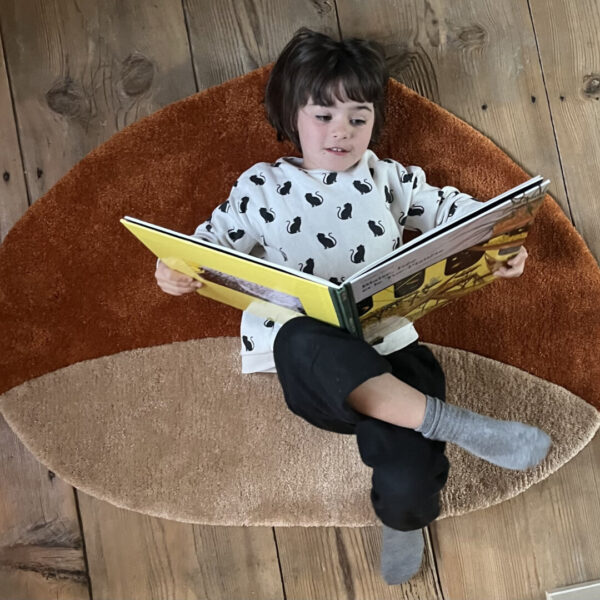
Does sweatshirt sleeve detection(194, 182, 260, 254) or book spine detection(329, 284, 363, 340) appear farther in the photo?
sweatshirt sleeve detection(194, 182, 260, 254)

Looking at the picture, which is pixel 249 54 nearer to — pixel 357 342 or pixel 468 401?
pixel 357 342

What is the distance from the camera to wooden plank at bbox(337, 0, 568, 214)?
1076 millimetres

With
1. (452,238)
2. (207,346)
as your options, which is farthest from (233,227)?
(452,238)

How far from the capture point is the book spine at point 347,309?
69 centimetres

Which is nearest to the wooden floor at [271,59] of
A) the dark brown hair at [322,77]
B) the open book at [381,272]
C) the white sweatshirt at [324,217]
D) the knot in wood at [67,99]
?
the knot in wood at [67,99]

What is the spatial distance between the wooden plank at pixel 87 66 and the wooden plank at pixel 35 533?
515mm

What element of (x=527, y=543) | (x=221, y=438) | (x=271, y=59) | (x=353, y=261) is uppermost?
(x=271, y=59)

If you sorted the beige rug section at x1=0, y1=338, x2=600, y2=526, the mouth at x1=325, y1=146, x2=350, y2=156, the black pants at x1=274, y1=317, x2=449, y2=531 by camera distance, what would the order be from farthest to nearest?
the beige rug section at x1=0, y1=338, x2=600, y2=526, the mouth at x1=325, y1=146, x2=350, y2=156, the black pants at x1=274, y1=317, x2=449, y2=531

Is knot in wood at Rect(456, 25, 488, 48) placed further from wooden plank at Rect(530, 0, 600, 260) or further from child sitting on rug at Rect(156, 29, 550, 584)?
child sitting on rug at Rect(156, 29, 550, 584)

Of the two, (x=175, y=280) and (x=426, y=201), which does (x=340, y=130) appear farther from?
(x=175, y=280)

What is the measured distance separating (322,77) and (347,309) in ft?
1.17

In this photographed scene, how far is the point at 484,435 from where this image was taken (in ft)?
2.66

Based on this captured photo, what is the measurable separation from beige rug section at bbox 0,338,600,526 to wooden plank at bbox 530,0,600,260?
333 mm

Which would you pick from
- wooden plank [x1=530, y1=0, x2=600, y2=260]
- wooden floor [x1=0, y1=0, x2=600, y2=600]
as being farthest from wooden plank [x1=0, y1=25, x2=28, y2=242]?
wooden plank [x1=530, y1=0, x2=600, y2=260]
